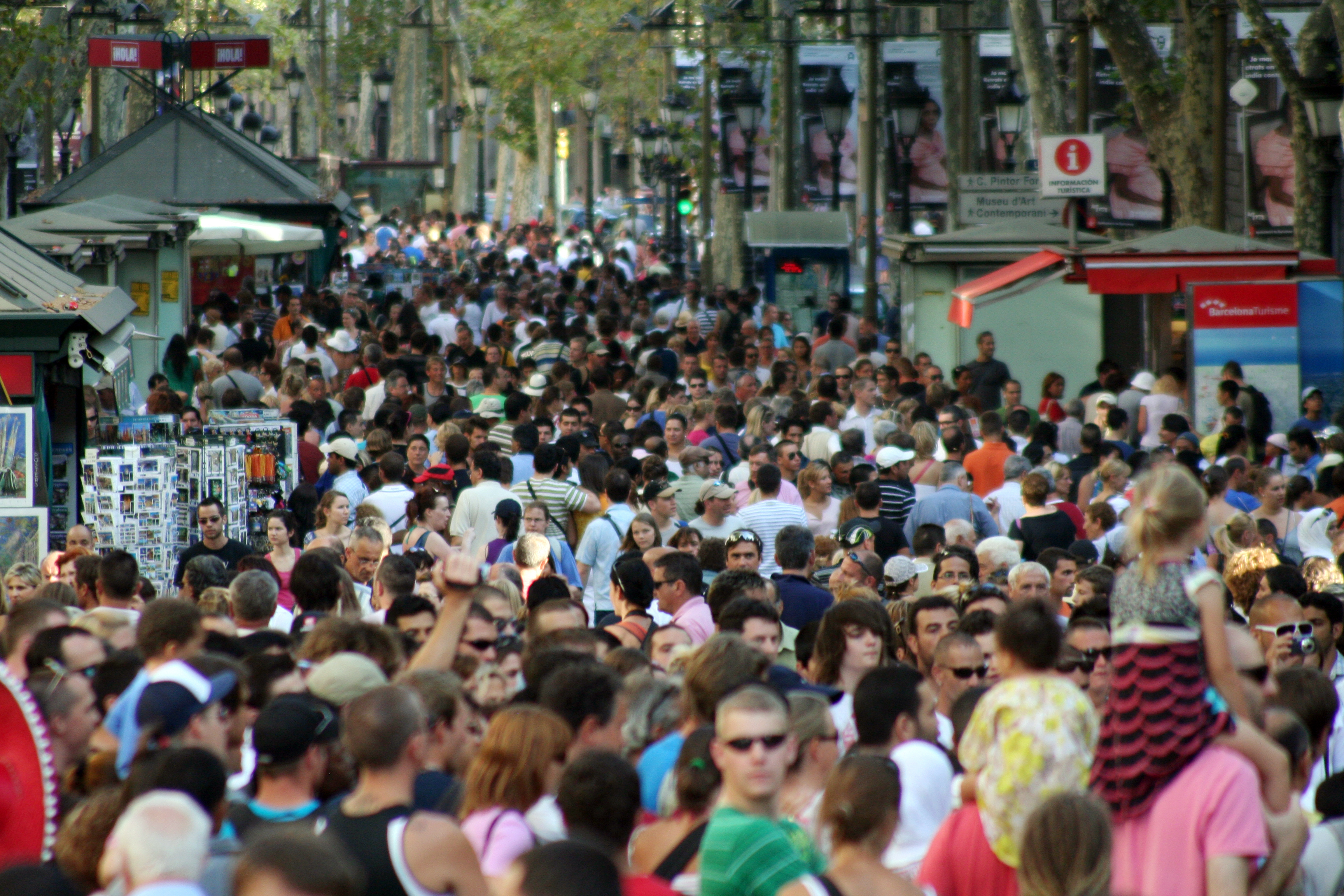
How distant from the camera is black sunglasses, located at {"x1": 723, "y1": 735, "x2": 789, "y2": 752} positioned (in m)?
4.41

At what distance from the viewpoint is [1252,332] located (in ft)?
51.5

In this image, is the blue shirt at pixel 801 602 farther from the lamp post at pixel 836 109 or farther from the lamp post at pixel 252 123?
the lamp post at pixel 252 123

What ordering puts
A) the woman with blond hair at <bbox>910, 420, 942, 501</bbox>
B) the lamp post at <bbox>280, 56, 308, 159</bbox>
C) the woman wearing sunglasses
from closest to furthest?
1. the woman wearing sunglasses
2. the woman with blond hair at <bbox>910, 420, 942, 501</bbox>
3. the lamp post at <bbox>280, 56, 308, 159</bbox>

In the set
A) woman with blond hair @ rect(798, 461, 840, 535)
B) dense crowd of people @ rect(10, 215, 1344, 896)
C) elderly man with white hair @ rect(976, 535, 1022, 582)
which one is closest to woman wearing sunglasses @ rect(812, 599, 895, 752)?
dense crowd of people @ rect(10, 215, 1344, 896)

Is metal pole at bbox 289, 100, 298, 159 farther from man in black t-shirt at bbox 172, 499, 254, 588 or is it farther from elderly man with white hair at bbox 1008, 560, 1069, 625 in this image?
elderly man with white hair at bbox 1008, 560, 1069, 625

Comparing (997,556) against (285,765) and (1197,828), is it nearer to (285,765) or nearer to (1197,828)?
(1197,828)

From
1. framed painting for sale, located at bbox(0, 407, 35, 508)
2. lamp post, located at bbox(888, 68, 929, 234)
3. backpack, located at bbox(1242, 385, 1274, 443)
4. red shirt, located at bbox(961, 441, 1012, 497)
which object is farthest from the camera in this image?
lamp post, located at bbox(888, 68, 929, 234)

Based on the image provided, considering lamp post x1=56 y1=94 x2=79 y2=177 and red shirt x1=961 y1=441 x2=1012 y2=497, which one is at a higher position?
lamp post x1=56 y1=94 x2=79 y2=177

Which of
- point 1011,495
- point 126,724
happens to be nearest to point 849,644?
point 126,724

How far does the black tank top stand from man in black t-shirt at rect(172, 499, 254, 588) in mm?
5531

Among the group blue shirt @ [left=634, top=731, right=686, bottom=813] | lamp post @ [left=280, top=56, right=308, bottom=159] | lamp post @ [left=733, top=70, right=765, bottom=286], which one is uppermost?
lamp post @ [left=280, top=56, right=308, bottom=159]

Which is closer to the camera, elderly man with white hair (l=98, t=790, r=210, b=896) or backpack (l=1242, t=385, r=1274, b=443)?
elderly man with white hair (l=98, t=790, r=210, b=896)

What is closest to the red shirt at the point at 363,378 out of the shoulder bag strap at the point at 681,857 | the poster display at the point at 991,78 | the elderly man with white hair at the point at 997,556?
the elderly man with white hair at the point at 997,556

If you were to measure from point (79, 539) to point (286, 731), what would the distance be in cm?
563
